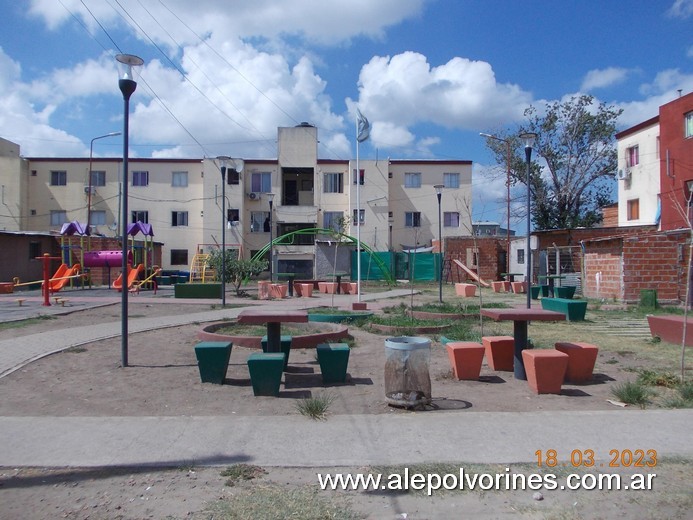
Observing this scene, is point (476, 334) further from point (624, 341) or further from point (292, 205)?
point (292, 205)

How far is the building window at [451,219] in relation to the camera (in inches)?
1908

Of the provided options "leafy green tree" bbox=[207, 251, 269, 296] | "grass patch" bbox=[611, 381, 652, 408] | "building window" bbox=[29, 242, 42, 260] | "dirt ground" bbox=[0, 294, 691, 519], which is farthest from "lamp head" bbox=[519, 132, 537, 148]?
"building window" bbox=[29, 242, 42, 260]

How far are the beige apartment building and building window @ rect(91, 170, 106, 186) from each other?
76 mm

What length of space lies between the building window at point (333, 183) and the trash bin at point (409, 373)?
4104 cm

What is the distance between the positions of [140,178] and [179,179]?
300 cm

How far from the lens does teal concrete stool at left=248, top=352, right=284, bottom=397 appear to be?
24.2ft

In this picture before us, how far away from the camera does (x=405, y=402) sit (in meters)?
6.76

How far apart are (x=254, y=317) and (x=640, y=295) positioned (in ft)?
52.9

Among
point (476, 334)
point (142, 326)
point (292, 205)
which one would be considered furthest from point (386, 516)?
point (292, 205)

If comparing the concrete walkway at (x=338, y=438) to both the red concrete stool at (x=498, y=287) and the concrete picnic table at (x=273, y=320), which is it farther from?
the red concrete stool at (x=498, y=287)

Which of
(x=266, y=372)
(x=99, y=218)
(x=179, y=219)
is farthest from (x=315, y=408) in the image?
(x=99, y=218)

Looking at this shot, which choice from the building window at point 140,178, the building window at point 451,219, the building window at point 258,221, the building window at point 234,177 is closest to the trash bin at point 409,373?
the building window at point 234,177

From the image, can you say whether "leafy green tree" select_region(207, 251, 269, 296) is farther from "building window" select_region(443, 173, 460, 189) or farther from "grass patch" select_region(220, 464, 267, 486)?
"building window" select_region(443, 173, 460, 189)

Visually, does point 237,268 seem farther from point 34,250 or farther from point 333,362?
point 333,362
